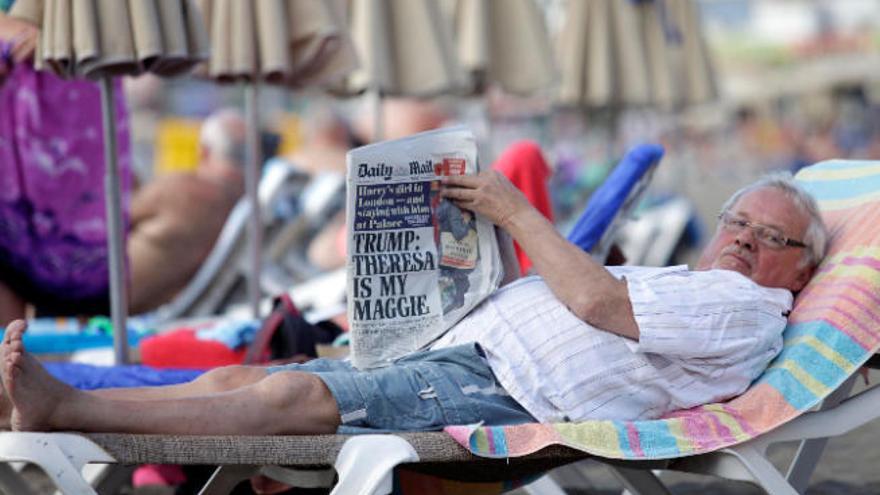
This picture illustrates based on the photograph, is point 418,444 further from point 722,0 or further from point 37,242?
point 722,0

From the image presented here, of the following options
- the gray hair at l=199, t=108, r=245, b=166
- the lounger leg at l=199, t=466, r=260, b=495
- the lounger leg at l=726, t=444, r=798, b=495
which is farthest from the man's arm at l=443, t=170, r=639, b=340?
the gray hair at l=199, t=108, r=245, b=166

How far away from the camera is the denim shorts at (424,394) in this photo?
3.17m

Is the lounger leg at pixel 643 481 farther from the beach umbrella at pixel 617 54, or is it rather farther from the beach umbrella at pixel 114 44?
the beach umbrella at pixel 617 54

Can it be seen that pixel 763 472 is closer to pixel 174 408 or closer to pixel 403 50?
pixel 174 408

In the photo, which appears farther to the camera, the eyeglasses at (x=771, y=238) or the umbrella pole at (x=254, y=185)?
the umbrella pole at (x=254, y=185)

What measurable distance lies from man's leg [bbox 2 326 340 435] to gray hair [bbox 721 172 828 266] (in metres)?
1.40

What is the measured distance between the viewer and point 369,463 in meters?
2.90

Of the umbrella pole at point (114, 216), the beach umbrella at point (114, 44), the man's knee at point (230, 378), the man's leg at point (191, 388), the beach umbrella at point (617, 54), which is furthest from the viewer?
the beach umbrella at point (617, 54)

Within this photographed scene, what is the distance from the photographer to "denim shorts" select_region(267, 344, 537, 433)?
10.4 ft

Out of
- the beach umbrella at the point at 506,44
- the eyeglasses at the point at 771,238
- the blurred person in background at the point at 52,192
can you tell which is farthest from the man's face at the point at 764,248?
the beach umbrella at the point at 506,44

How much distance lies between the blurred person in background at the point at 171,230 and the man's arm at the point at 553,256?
3972mm

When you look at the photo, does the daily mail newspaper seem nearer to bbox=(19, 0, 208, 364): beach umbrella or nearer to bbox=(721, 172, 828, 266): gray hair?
bbox=(721, 172, 828, 266): gray hair

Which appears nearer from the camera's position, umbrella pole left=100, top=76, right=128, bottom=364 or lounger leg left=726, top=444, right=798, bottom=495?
lounger leg left=726, top=444, right=798, bottom=495

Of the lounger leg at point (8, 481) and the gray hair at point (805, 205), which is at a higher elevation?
the gray hair at point (805, 205)
